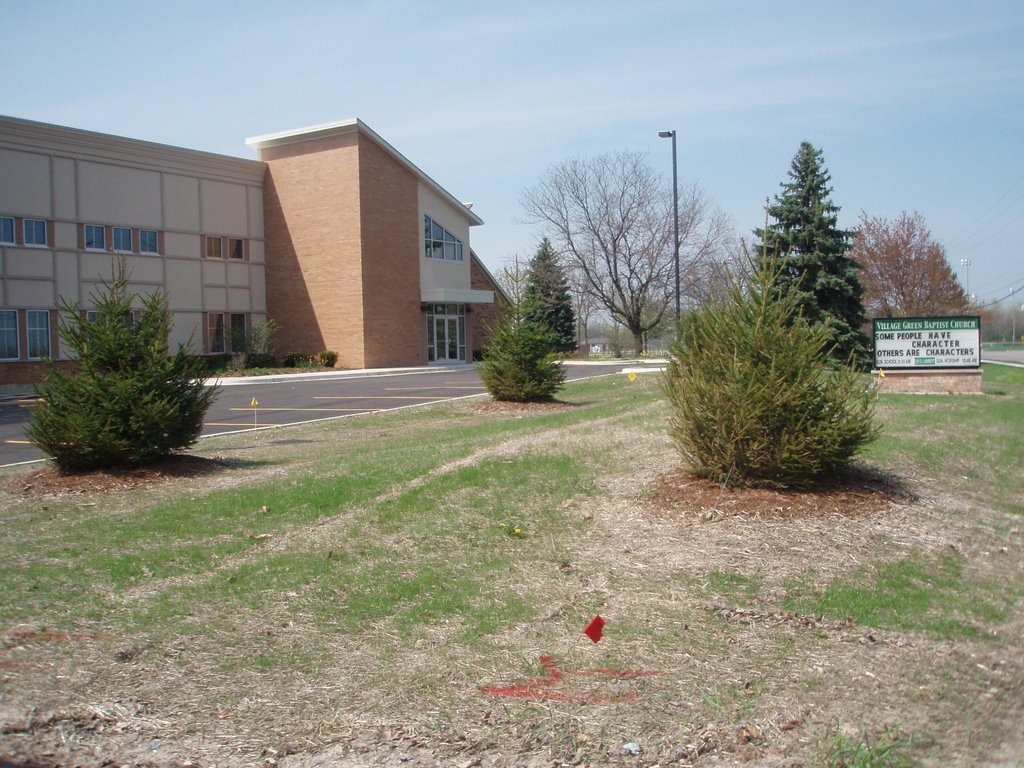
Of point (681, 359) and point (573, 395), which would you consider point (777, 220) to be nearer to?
point (573, 395)

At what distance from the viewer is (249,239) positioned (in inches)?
1612

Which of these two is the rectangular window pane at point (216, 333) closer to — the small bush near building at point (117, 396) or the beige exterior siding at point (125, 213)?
the beige exterior siding at point (125, 213)

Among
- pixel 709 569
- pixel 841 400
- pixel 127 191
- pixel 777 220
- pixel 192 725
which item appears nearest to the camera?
pixel 192 725

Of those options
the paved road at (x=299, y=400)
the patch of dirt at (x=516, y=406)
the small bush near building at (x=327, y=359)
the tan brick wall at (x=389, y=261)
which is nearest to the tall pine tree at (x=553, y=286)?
the tan brick wall at (x=389, y=261)

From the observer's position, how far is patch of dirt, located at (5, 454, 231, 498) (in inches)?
414

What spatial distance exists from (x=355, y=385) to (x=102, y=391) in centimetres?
1887

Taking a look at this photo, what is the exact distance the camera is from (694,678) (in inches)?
205

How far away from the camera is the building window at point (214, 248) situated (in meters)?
39.2

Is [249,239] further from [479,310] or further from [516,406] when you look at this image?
[516,406]

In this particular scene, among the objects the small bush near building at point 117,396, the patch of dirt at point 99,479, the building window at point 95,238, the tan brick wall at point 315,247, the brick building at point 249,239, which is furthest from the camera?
the tan brick wall at point 315,247

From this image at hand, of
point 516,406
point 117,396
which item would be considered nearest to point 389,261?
point 516,406

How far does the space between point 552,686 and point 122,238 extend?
116 feet

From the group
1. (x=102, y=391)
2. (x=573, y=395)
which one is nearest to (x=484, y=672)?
(x=102, y=391)

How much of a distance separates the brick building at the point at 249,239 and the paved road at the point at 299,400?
228 inches
